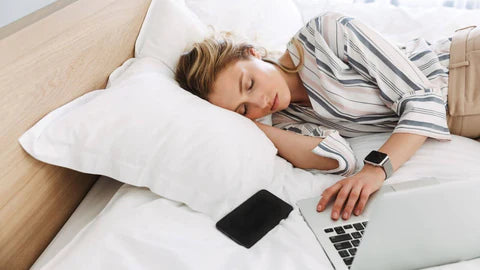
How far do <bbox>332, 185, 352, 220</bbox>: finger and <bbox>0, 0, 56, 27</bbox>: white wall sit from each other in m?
0.96

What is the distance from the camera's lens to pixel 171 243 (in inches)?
28.6

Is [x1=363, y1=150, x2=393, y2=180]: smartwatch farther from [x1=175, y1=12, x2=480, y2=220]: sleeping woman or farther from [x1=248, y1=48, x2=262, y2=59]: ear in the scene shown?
[x1=248, y1=48, x2=262, y2=59]: ear

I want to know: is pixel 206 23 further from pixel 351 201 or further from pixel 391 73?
pixel 351 201

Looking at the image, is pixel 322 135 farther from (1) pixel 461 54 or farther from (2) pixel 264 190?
(1) pixel 461 54

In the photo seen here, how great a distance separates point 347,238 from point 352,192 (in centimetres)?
13

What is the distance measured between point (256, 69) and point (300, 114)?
0.78 ft

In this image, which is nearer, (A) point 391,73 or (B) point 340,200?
(B) point 340,200

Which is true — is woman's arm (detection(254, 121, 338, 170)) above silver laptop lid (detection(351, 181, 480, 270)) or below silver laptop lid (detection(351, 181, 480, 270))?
below

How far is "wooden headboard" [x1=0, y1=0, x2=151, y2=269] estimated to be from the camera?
0.77 metres

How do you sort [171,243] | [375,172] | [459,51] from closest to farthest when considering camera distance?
1. [171,243]
2. [375,172]
3. [459,51]

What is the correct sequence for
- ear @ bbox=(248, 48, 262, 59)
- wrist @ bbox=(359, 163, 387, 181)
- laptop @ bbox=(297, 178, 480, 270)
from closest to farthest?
laptop @ bbox=(297, 178, 480, 270), wrist @ bbox=(359, 163, 387, 181), ear @ bbox=(248, 48, 262, 59)

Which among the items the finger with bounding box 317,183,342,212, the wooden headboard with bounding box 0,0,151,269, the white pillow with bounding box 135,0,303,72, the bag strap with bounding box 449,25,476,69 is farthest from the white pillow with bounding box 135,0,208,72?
the bag strap with bounding box 449,25,476,69

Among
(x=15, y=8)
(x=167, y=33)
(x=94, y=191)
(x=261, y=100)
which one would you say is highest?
(x=15, y=8)

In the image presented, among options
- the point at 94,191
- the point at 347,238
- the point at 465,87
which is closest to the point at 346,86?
the point at 465,87
